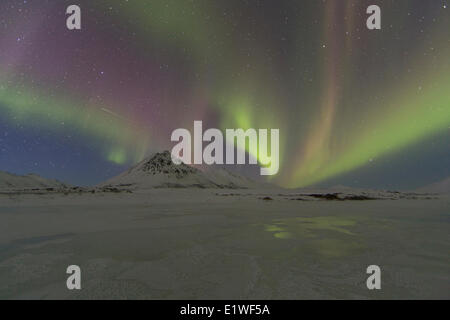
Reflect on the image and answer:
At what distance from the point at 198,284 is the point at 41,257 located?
426 centimetres

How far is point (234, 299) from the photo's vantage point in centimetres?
355

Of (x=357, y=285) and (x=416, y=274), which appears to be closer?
(x=357, y=285)

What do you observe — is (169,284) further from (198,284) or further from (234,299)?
(234,299)

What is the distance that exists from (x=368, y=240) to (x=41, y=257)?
907 centimetres

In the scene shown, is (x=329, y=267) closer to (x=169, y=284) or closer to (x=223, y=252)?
(x=223, y=252)

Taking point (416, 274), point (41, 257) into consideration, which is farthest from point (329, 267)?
point (41, 257)

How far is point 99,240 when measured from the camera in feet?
24.0

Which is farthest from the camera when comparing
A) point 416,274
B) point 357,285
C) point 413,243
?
point 413,243
